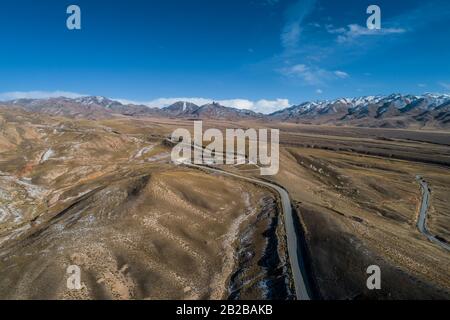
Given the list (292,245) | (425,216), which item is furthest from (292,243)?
(425,216)

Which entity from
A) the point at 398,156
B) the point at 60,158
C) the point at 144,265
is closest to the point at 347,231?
the point at 144,265

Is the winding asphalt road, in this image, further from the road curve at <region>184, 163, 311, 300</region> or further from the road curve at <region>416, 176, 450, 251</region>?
the road curve at <region>416, 176, 450, 251</region>

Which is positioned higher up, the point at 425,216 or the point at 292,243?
the point at 292,243

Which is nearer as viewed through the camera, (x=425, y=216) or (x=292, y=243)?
(x=292, y=243)

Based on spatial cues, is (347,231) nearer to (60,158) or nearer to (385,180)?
(385,180)

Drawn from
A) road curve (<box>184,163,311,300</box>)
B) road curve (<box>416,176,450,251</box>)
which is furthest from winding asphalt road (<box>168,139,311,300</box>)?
road curve (<box>416,176,450,251</box>)

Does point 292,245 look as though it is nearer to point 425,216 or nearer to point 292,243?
point 292,243

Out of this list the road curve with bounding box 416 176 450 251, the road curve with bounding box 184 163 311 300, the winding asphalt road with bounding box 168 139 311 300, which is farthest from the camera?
the road curve with bounding box 416 176 450 251

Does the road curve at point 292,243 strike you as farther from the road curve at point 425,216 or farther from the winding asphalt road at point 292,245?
the road curve at point 425,216

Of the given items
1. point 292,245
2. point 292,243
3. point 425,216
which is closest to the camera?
point 292,245
